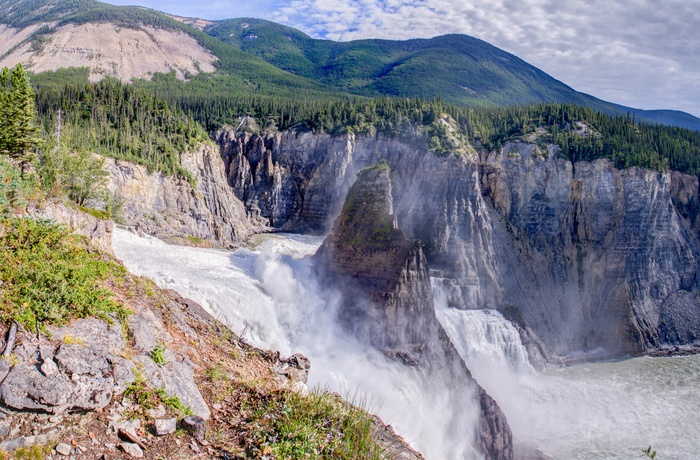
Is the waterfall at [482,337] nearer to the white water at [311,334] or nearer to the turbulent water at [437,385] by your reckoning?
the turbulent water at [437,385]

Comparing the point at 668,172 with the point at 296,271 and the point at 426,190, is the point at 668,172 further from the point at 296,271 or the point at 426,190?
the point at 296,271

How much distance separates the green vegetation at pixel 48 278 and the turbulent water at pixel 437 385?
11.9 metres

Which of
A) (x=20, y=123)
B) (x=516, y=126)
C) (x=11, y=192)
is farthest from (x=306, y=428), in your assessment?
(x=516, y=126)

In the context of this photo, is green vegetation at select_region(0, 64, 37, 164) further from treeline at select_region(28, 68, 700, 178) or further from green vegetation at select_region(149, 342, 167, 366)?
treeline at select_region(28, 68, 700, 178)

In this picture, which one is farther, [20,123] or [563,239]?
[563,239]

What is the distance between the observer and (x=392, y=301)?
Result: 30578 mm

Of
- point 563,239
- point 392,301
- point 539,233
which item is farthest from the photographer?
point 563,239

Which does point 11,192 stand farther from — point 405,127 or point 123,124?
point 405,127

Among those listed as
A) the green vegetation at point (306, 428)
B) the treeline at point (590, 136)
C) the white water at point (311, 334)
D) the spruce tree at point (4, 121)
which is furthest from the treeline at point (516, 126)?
the green vegetation at point (306, 428)

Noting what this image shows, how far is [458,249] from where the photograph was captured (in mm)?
48188

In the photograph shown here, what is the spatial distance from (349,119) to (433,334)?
48.2 m

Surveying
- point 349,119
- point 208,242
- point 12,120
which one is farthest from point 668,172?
point 12,120

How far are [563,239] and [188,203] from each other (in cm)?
4048

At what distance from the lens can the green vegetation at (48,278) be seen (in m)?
8.94
